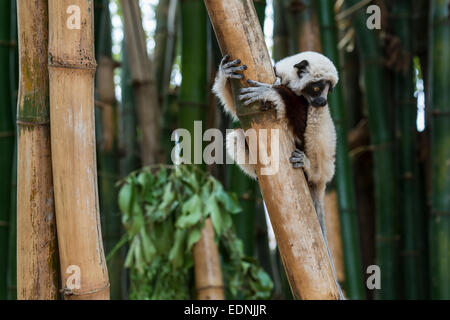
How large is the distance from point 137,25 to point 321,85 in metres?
2.24

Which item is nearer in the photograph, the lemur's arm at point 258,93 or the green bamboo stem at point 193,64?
the lemur's arm at point 258,93

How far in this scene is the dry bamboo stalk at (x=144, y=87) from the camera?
14.6 ft

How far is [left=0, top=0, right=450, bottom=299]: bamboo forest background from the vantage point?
324cm

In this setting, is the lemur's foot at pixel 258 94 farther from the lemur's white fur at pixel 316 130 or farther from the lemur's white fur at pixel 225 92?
the lemur's white fur at pixel 316 130

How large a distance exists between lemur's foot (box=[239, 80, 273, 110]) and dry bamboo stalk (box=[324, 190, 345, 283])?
2.07 meters

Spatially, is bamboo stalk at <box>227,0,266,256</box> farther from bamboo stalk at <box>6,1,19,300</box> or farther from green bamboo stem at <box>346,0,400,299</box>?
bamboo stalk at <box>6,1,19,300</box>

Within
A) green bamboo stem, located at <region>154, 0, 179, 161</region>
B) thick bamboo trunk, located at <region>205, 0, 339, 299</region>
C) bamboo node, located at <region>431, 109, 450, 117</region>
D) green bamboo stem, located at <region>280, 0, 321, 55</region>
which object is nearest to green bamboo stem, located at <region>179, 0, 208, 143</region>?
green bamboo stem, located at <region>280, 0, 321, 55</region>

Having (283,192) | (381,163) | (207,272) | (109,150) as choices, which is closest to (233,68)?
(283,192)

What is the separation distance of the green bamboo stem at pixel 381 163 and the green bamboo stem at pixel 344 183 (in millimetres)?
810

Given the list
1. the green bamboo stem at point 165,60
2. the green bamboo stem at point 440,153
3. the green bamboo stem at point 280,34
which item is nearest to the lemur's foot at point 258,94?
the green bamboo stem at point 440,153

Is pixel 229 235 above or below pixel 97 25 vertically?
below
